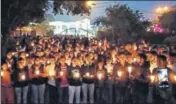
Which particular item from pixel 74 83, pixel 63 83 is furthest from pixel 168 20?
pixel 63 83

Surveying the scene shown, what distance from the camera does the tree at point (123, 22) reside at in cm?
3222

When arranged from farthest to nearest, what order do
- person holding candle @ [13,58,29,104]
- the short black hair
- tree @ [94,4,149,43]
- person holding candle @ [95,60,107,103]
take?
tree @ [94,4,149,43], the short black hair, person holding candle @ [95,60,107,103], person holding candle @ [13,58,29,104]

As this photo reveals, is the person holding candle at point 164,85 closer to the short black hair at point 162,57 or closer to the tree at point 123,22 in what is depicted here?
the short black hair at point 162,57

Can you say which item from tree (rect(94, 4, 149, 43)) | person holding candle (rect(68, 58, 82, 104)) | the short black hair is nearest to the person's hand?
the short black hair

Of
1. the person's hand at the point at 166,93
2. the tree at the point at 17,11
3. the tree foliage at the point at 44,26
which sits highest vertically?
the tree foliage at the point at 44,26

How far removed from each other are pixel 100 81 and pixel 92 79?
8.7 inches

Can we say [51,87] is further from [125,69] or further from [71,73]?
[125,69]

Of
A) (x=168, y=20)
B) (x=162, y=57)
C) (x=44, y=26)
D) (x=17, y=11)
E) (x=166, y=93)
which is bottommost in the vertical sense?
(x=166, y=93)

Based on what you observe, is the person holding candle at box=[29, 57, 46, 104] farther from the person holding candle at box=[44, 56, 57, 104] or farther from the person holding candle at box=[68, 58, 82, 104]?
the person holding candle at box=[68, 58, 82, 104]

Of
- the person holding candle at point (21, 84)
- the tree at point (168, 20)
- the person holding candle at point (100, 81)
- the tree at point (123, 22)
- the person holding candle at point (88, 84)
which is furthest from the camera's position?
the tree at point (168, 20)

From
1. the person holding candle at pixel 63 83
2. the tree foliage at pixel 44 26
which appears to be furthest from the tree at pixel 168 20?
the person holding candle at pixel 63 83

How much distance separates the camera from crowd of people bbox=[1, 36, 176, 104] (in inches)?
547

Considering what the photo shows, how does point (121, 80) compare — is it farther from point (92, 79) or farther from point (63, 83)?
point (63, 83)

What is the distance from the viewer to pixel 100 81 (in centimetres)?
1440
